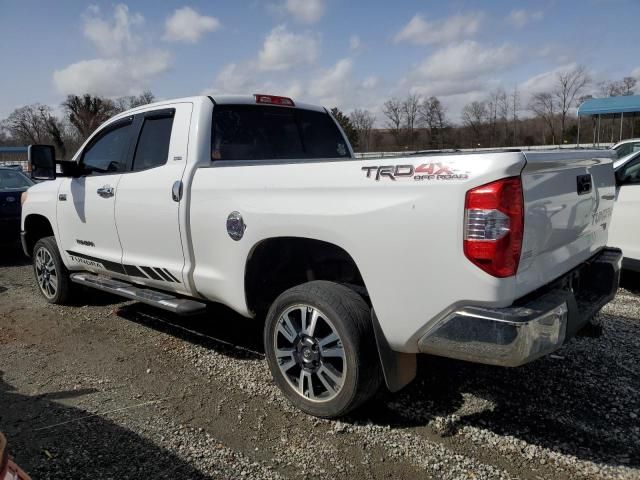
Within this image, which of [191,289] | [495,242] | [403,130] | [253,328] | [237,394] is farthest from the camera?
[403,130]

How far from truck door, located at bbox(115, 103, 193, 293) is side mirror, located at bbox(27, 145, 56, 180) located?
1.14 meters

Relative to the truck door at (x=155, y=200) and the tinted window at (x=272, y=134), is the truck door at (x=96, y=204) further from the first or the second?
the tinted window at (x=272, y=134)

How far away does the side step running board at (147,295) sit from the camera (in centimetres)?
393

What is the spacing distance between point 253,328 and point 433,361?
1.76 metres

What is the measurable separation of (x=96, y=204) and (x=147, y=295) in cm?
112

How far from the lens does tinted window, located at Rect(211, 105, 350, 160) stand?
13.7ft

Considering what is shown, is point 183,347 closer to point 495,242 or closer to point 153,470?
point 153,470

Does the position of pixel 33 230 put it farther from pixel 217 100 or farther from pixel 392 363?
pixel 392 363

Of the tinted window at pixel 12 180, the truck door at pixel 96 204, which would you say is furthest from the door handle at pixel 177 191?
the tinted window at pixel 12 180

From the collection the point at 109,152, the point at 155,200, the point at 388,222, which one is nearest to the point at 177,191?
the point at 155,200

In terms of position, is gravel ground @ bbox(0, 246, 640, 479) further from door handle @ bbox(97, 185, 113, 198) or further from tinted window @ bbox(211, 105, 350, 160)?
tinted window @ bbox(211, 105, 350, 160)

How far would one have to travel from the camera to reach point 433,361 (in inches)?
163

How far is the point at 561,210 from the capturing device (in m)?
2.85

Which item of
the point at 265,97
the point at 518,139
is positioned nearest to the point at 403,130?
the point at 518,139
